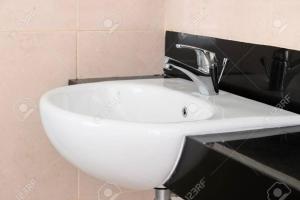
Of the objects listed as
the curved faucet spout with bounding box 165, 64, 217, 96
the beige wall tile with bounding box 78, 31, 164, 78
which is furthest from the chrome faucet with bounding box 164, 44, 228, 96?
the beige wall tile with bounding box 78, 31, 164, 78

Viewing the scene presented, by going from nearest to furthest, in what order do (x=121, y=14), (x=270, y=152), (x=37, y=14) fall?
(x=270, y=152), (x=37, y=14), (x=121, y=14)

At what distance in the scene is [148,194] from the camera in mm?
1373

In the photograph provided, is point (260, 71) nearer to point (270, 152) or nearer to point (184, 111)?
point (184, 111)

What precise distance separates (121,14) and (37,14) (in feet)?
0.80

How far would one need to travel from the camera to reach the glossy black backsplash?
91 centimetres

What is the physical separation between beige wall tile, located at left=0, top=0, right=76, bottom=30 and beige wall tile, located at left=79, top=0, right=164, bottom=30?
4cm

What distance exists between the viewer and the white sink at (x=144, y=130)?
0.73 m

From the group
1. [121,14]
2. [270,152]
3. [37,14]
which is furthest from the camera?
[121,14]

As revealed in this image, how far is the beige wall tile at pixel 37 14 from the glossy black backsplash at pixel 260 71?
0.37m

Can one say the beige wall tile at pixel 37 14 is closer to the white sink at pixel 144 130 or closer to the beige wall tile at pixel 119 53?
the beige wall tile at pixel 119 53

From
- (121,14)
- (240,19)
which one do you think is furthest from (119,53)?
(240,19)

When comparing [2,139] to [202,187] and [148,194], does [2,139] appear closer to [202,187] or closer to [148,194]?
[148,194]

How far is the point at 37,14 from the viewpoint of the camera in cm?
115

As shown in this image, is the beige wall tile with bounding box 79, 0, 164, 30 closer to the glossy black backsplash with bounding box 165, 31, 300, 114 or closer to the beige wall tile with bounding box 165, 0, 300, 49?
the beige wall tile with bounding box 165, 0, 300, 49
